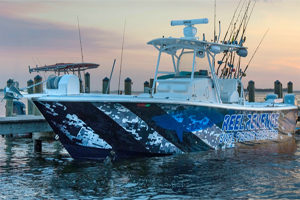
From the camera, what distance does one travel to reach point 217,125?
13570 mm

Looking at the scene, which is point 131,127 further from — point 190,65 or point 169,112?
point 190,65

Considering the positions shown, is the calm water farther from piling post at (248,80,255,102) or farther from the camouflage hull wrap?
piling post at (248,80,255,102)

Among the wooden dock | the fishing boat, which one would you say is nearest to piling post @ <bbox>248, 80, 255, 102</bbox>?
the fishing boat

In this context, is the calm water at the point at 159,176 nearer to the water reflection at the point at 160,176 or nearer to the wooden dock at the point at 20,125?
the water reflection at the point at 160,176

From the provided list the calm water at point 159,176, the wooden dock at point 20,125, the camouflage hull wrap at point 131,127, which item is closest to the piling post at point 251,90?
the calm water at point 159,176

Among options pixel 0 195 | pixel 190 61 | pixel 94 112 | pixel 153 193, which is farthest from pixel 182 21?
pixel 0 195

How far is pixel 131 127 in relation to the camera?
38.8 ft

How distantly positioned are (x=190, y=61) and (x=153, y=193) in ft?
21.3

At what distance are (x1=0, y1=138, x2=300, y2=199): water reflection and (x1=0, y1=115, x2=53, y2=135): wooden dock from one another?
3.12 ft

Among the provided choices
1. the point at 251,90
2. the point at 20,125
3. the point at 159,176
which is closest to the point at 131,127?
the point at 159,176

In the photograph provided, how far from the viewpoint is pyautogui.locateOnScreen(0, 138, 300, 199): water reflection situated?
9.17 meters

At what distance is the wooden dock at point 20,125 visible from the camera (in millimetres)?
15016

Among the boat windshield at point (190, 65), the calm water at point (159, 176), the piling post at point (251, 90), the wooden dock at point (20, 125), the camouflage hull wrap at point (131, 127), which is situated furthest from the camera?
the piling post at point (251, 90)

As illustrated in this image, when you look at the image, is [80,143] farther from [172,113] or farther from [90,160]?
[172,113]
